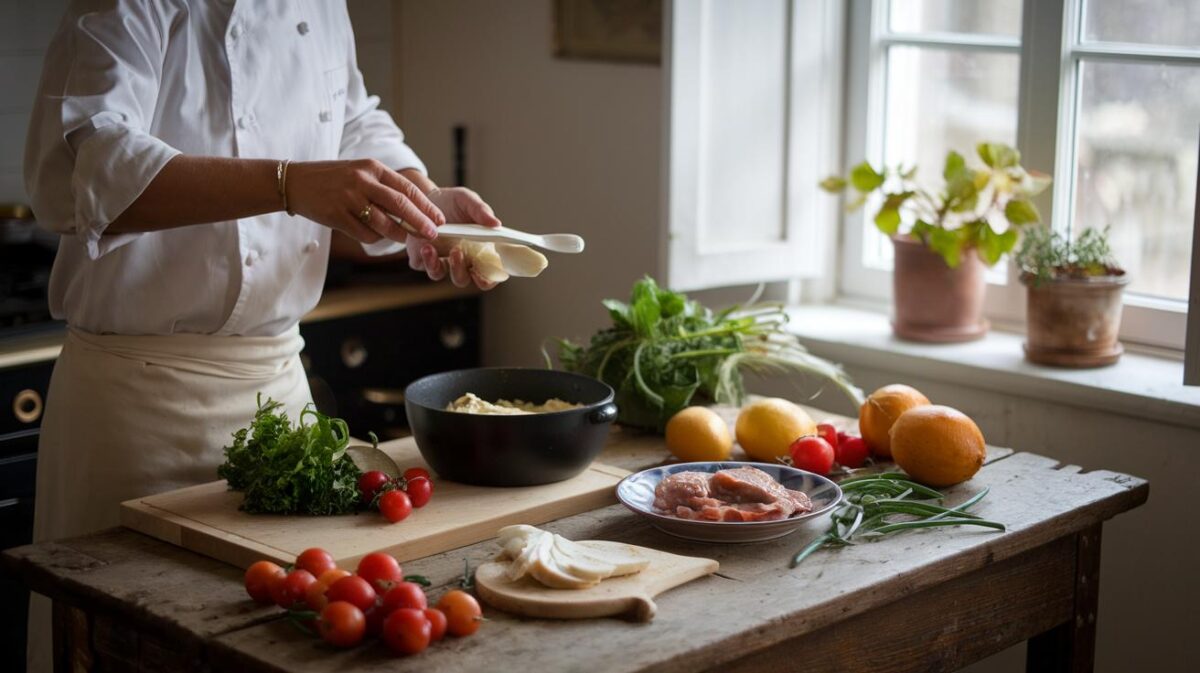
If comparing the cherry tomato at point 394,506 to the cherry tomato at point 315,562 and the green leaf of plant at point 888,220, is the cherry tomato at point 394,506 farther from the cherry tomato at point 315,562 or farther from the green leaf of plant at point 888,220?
the green leaf of plant at point 888,220

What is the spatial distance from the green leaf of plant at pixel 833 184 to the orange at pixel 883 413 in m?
0.97

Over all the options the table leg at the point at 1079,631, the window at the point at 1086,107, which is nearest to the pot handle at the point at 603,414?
the table leg at the point at 1079,631

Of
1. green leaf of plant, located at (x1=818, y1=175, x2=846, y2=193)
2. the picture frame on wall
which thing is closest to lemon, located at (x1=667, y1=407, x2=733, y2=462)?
green leaf of plant, located at (x1=818, y1=175, x2=846, y2=193)

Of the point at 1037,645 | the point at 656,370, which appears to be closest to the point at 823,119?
the point at 656,370

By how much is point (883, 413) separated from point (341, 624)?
0.93 meters

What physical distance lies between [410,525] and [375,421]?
1.65m

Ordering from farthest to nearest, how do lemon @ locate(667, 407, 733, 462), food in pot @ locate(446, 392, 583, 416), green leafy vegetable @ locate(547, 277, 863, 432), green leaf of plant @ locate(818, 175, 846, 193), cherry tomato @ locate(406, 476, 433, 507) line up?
green leaf of plant @ locate(818, 175, 846, 193) → green leafy vegetable @ locate(547, 277, 863, 432) → lemon @ locate(667, 407, 733, 462) → food in pot @ locate(446, 392, 583, 416) → cherry tomato @ locate(406, 476, 433, 507)

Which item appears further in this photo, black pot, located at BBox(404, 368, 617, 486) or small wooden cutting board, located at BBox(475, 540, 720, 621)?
black pot, located at BBox(404, 368, 617, 486)

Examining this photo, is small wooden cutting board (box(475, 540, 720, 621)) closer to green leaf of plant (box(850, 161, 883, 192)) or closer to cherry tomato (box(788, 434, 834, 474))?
cherry tomato (box(788, 434, 834, 474))

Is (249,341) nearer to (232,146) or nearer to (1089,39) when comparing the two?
(232,146)

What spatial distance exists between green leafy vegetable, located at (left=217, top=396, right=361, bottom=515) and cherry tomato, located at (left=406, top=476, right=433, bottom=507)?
0.22ft

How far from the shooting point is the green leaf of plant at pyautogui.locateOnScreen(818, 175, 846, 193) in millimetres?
2840

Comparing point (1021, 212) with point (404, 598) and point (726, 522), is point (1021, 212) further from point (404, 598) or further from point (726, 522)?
point (404, 598)

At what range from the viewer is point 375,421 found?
319cm
